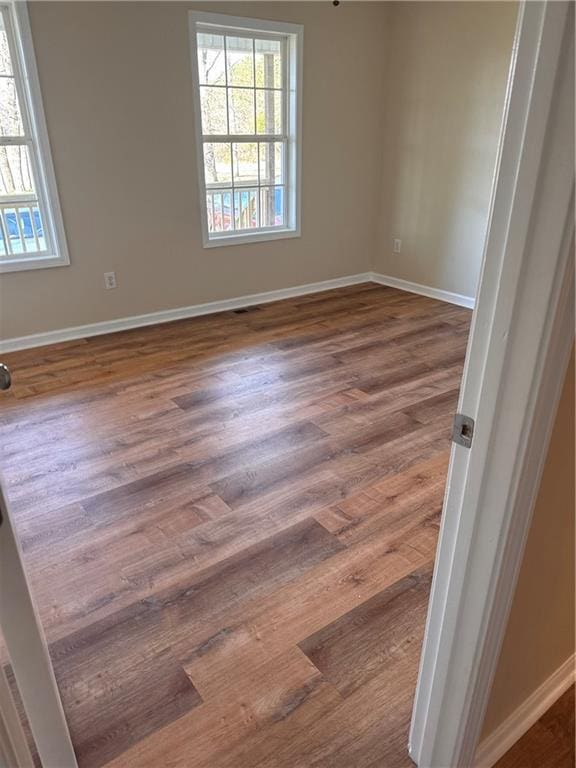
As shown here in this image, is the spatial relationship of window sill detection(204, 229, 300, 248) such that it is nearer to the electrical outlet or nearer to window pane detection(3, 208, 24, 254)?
the electrical outlet

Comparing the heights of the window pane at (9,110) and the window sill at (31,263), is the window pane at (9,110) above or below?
above

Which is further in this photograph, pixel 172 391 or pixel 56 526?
pixel 172 391

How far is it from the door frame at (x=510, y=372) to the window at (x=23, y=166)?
11.4 feet

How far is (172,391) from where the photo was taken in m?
3.10

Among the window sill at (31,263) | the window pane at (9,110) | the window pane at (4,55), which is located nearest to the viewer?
the window pane at (4,55)

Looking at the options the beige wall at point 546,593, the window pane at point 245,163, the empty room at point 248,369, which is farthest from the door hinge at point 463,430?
the window pane at point 245,163

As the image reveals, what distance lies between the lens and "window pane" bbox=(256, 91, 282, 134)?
13.9 ft

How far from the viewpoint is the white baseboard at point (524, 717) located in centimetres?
122

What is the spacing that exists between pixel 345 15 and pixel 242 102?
1.16 metres

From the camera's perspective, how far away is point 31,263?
11.5 ft

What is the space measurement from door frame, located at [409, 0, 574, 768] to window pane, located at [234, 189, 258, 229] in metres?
3.95

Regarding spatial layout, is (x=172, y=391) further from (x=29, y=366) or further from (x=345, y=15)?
(x=345, y=15)

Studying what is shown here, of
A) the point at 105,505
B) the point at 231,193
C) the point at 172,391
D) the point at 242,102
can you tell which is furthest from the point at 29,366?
the point at 242,102

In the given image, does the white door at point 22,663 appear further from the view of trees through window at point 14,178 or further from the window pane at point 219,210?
the window pane at point 219,210
